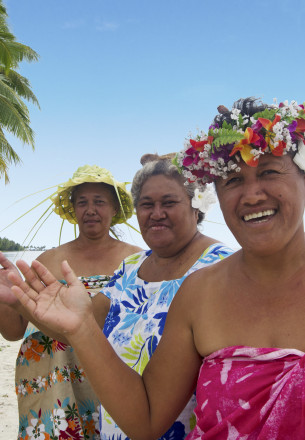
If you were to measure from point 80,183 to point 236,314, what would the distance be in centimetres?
245

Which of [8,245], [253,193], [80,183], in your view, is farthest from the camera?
[8,245]

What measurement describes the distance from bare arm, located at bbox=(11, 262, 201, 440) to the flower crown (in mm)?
526

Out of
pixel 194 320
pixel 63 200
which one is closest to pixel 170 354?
pixel 194 320

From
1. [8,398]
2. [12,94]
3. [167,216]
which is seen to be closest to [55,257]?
[167,216]

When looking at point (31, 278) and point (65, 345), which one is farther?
point (65, 345)

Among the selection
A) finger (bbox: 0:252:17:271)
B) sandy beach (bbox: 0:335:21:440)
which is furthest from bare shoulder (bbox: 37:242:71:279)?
sandy beach (bbox: 0:335:21:440)

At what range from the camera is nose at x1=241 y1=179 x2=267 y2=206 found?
1513mm

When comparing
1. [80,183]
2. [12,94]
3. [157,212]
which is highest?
[12,94]

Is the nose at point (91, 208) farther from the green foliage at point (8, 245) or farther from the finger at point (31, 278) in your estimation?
the green foliage at point (8, 245)

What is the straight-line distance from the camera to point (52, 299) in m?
1.81

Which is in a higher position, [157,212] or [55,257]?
[157,212]

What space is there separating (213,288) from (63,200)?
2.53m

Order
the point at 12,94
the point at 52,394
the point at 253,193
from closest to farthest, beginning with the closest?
the point at 253,193 → the point at 52,394 → the point at 12,94

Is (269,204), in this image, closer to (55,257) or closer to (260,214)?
(260,214)
